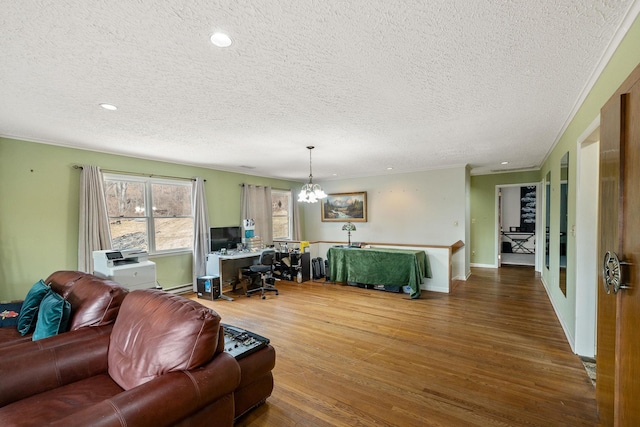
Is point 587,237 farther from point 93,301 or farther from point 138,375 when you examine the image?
point 93,301

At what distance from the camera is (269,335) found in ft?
11.4

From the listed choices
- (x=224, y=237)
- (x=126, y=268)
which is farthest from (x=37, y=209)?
(x=224, y=237)

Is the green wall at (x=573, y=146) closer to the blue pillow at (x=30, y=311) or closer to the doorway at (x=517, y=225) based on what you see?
the doorway at (x=517, y=225)

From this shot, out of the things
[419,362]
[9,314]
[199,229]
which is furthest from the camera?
[199,229]

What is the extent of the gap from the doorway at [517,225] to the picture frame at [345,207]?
3.62 metres

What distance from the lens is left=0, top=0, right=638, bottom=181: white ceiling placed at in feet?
4.71

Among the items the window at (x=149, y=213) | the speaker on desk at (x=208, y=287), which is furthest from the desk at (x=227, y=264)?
the window at (x=149, y=213)

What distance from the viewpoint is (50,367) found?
1.71 metres

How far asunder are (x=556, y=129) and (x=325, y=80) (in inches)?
124

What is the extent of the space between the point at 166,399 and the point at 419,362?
2.27 m

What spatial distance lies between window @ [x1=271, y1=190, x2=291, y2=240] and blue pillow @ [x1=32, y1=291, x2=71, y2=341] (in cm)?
532

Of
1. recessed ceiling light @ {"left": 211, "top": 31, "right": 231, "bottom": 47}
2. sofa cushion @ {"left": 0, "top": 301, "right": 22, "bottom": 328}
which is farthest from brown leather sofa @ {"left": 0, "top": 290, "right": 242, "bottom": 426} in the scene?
recessed ceiling light @ {"left": 211, "top": 31, "right": 231, "bottom": 47}

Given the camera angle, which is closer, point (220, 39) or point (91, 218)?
point (220, 39)

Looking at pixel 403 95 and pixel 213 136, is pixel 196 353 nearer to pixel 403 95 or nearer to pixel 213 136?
pixel 403 95
